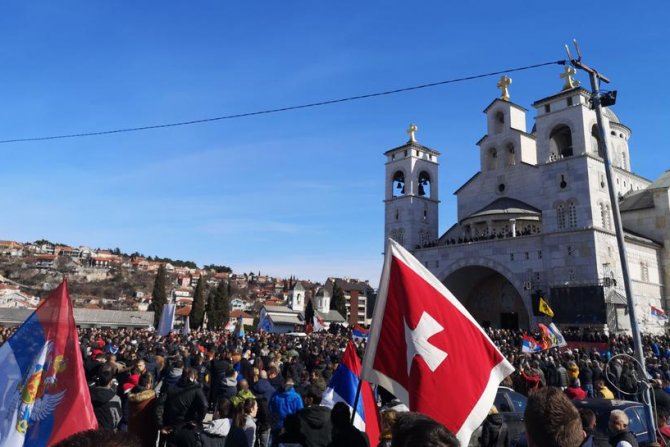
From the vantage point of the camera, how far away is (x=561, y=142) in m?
42.4

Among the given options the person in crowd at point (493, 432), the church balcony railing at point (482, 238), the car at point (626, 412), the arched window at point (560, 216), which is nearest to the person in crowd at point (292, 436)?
the person in crowd at point (493, 432)

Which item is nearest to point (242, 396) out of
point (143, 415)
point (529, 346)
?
point (143, 415)

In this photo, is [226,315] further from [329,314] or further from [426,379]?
[426,379]

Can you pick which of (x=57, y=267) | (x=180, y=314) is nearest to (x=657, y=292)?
(x=180, y=314)

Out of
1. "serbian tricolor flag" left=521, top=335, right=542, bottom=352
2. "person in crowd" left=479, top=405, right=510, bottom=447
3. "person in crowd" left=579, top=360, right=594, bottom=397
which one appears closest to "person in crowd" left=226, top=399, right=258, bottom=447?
"person in crowd" left=479, top=405, right=510, bottom=447

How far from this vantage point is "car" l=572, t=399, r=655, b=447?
23.0 feet

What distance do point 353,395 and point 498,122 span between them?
41.2 meters

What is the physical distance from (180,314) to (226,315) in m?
45.6

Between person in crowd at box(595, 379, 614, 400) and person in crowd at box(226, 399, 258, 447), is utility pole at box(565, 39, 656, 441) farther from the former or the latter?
person in crowd at box(226, 399, 258, 447)

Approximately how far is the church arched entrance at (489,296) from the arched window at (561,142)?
36.8ft

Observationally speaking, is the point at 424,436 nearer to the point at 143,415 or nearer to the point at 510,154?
the point at 143,415

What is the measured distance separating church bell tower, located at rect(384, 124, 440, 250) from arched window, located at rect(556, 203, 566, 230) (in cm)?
1152

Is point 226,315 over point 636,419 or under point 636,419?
over

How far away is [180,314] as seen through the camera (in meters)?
114
